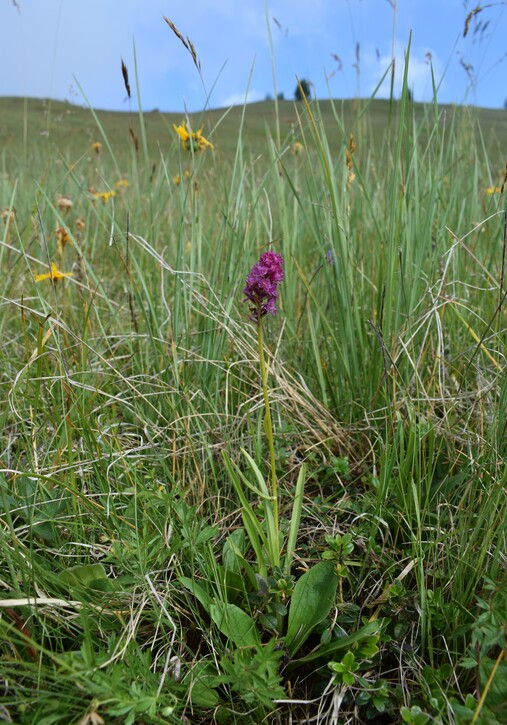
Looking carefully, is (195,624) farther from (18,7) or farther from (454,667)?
(18,7)

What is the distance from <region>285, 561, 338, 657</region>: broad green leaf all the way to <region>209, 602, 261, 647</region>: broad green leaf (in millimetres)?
60

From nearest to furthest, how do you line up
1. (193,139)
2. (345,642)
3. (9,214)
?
(345,642)
(193,139)
(9,214)

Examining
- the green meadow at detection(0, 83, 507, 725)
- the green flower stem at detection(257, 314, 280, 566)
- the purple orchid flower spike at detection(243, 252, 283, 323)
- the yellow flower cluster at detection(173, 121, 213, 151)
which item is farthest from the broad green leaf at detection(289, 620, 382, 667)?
the yellow flower cluster at detection(173, 121, 213, 151)

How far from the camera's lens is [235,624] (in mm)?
809

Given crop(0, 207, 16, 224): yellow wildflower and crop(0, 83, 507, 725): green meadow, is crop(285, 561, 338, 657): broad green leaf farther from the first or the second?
crop(0, 207, 16, 224): yellow wildflower

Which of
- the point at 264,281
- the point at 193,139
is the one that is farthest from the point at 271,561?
the point at 193,139

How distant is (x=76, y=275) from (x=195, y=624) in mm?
1374

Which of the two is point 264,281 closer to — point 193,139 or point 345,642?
point 345,642

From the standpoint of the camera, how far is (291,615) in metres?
0.84

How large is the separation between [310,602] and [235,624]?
0.41ft

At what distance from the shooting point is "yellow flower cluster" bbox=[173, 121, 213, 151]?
55.6 inches

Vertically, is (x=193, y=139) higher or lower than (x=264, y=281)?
higher

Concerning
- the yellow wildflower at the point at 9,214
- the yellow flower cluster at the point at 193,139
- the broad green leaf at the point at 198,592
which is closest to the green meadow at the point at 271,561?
the broad green leaf at the point at 198,592

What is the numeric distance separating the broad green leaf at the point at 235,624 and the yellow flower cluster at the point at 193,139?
1.07 m
